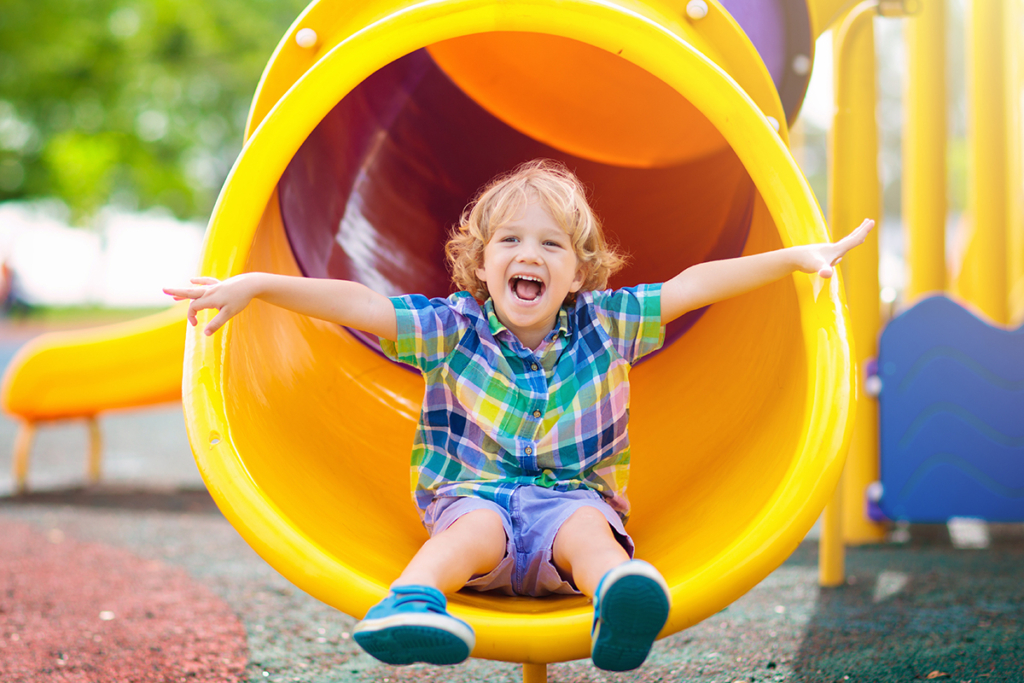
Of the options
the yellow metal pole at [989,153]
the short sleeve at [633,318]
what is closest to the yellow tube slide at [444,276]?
the short sleeve at [633,318]

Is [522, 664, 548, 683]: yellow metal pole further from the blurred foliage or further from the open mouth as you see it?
the blurred foliage

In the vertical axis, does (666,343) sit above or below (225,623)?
above

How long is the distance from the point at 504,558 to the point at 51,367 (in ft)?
10.7

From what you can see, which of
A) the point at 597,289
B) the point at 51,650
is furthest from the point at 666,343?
the point at 51,650

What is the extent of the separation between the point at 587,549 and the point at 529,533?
0.15 meters

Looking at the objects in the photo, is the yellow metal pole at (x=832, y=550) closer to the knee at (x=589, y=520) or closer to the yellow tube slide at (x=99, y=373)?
the knee at (x=589, y=520)

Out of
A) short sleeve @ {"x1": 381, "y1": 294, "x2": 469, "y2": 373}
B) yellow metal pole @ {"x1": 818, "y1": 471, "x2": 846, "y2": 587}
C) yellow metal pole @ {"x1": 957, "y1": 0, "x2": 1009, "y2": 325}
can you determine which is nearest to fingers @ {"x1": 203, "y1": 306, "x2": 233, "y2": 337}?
short sleeve @ {"x1": 381, "y1": 294, "x2": 469, "y2": 373}

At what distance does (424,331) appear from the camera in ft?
5.38

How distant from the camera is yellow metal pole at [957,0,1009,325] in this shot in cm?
335

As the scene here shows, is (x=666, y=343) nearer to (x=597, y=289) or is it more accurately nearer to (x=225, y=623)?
(x=597, y=289)

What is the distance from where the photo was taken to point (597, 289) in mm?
1826

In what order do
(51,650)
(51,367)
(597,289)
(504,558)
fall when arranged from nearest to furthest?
(504,558) < (597,289) < (51,650) < (51,367)

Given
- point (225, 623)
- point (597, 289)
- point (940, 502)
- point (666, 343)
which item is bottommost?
point (225, 623)

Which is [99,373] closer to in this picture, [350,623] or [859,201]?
[350,623]
